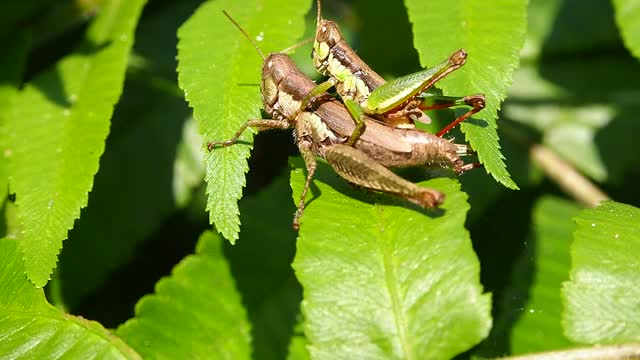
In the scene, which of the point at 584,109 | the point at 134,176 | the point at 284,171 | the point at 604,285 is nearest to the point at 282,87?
the point at 284,171

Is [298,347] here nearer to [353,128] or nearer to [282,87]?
[353,128]

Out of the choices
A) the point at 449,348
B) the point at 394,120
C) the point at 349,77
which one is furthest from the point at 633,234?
the point at 349,77

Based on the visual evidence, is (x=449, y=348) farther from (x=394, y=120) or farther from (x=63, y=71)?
(x=63, y=71)

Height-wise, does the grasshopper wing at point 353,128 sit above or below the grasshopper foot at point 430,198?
below

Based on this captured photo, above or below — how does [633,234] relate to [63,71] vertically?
above

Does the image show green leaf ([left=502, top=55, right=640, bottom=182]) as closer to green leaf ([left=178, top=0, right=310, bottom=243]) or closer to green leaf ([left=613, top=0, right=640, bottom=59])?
green leaf ([left=613, top=0, right=640, bottom=59])

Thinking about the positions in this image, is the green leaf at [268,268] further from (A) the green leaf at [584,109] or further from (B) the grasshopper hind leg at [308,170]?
(A) the green leaf at [584,109]

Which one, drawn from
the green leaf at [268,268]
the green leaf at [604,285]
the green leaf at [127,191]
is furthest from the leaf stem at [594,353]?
the green leaf at [127,191]
